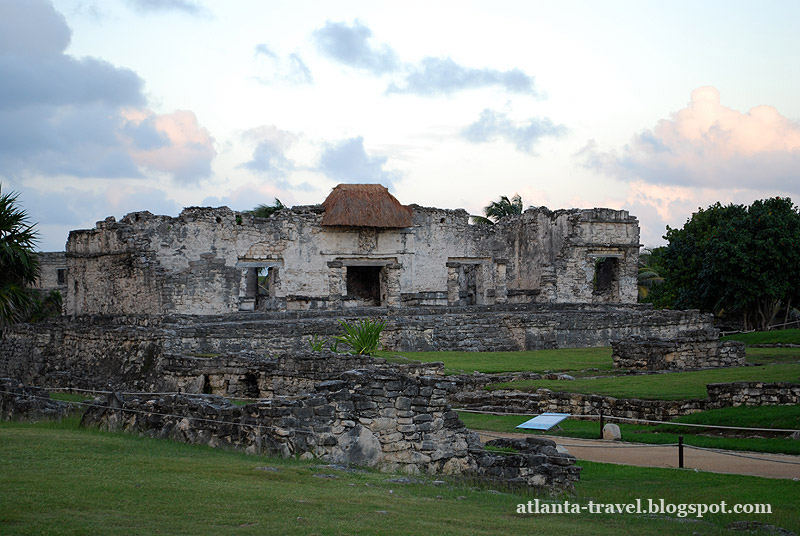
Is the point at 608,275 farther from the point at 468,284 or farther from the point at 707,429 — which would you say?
the point at 707,429

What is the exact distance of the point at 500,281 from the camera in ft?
107

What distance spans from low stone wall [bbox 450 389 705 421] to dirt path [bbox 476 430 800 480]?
172 cm

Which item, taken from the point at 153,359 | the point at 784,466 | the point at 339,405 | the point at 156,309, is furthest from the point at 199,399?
the point at 156,309

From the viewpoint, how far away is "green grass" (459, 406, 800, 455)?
11.5 meters

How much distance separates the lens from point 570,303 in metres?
29.1

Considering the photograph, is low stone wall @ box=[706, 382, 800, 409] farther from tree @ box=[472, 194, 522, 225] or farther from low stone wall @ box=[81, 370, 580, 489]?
tree @ box=[472, 194, 522, 225]

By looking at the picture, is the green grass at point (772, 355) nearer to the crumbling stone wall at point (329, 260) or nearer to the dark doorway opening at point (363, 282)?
the crumbling stone wall at point (329, 260)

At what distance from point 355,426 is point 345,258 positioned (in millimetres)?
20082

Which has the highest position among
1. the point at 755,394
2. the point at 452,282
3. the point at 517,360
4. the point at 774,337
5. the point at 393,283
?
the point at 452,282

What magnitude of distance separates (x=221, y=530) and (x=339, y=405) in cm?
395

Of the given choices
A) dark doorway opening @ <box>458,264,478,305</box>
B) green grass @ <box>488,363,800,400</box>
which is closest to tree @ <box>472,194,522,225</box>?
dark doorway opening @ <box>458,264,478,305</box>

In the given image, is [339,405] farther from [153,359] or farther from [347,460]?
[153,359]

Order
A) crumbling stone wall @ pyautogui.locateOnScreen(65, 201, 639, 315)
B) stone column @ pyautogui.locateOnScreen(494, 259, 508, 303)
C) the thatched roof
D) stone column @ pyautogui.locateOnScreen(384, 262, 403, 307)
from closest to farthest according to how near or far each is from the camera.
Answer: crumbling stone wall @ pyautogui.locateOnScreen(65, 201, 639, 315) < the thatched roof < stone column @ pyautogui.locateOnScreen(384, 262, 403, 307) < stone column @ pyautogui.locateOnScreen(494, 259, 508, 303)

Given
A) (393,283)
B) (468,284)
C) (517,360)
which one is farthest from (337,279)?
(517,360)
